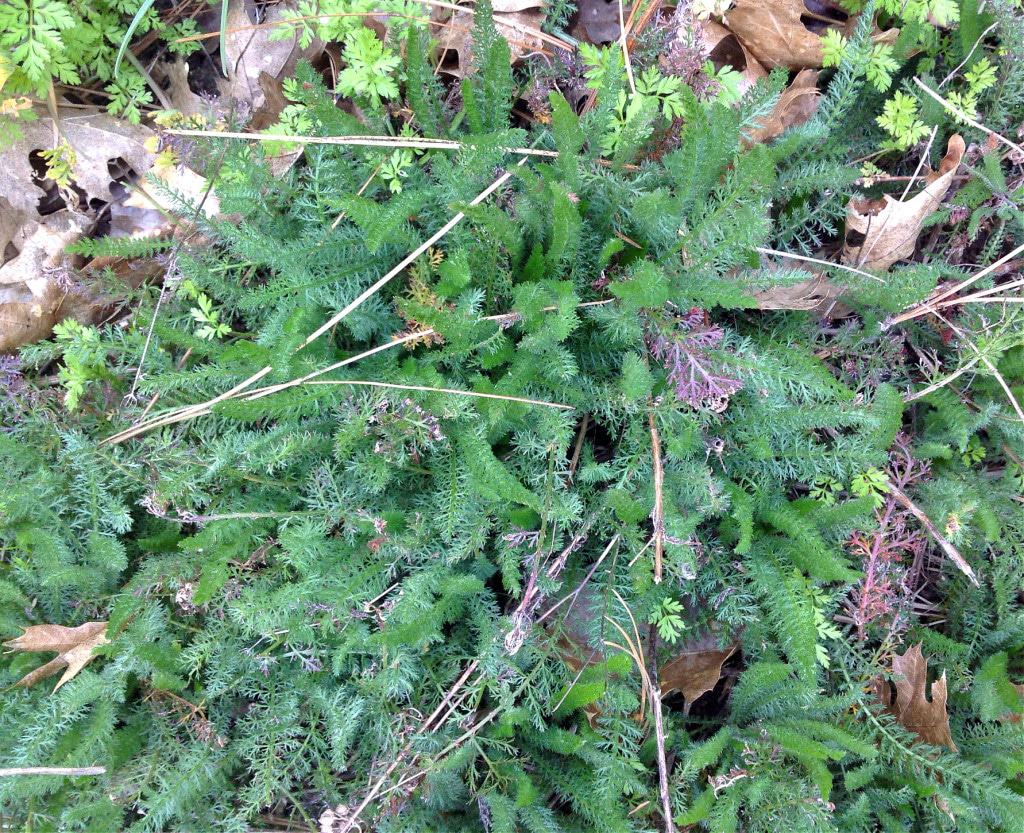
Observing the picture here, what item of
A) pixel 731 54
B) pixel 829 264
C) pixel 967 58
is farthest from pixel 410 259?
pixel 967 58

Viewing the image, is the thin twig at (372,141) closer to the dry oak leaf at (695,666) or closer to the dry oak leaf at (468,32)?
the dry oak leaf at (468,32)

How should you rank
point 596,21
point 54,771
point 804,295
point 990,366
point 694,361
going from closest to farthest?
point 694,361 < point 54,771 < point 990,366 < point 804,295 < point 596,21

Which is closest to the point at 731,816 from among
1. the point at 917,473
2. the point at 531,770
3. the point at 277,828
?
the point at 531,770

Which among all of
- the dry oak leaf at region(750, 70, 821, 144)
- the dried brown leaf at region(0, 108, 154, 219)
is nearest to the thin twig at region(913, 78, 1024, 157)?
the dry oak leaf at region(750, 70, 821, 144)

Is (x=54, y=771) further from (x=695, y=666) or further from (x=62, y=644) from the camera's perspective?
(x=695, y=666)

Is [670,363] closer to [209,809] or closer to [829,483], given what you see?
[829,483]

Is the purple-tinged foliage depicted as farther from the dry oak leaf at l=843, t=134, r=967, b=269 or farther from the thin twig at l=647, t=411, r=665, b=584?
the dry oak leaf at l=843, t=134, r=967, b=269
